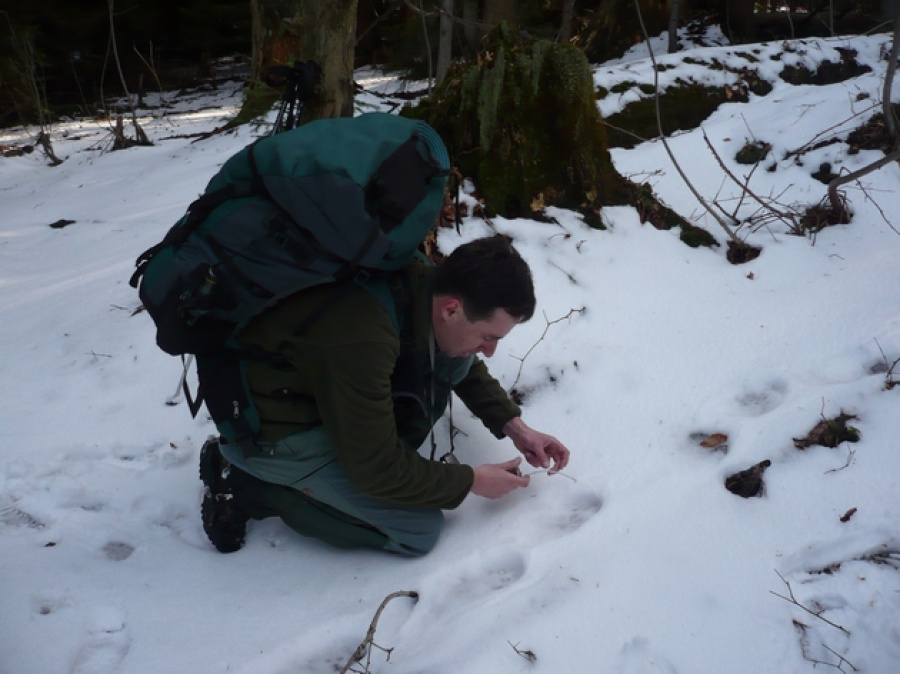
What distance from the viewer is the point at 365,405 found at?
1769 mm

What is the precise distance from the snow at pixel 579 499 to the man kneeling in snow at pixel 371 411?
167mm

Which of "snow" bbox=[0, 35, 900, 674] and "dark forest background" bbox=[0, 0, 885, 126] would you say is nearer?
"snow" bbox=[0, 35, 900, 674]

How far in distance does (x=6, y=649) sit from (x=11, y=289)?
3222mm

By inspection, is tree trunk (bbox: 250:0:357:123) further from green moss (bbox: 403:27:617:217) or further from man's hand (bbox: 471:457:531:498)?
man's hand (bbox: 471:457:531:498)

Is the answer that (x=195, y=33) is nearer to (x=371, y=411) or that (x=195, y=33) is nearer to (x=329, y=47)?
(x=329, y=47)

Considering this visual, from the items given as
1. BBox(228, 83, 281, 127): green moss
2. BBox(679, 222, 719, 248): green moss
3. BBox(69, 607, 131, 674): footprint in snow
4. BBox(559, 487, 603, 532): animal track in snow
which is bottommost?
BBox(559, 487, 603, 532): animal track in snow

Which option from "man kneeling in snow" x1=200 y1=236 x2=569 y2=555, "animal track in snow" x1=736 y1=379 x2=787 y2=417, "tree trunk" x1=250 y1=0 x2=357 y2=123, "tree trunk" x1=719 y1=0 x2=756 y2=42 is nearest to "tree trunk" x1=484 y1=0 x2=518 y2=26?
"tree trunk" x1=719 y1=0 x2=756 y2=42

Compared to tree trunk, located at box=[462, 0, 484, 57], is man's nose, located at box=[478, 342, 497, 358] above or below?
below

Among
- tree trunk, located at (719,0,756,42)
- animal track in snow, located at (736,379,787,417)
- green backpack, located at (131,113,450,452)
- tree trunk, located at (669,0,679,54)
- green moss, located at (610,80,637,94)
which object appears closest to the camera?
green backpack, located at (131,113,450,452)

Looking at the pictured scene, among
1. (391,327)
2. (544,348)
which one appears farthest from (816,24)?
(391,327)

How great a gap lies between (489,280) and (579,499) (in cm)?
98

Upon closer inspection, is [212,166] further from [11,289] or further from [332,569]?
[332,569]

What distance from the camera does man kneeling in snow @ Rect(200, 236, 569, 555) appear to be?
5.83 feet

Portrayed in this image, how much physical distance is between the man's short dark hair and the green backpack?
0.51ft
